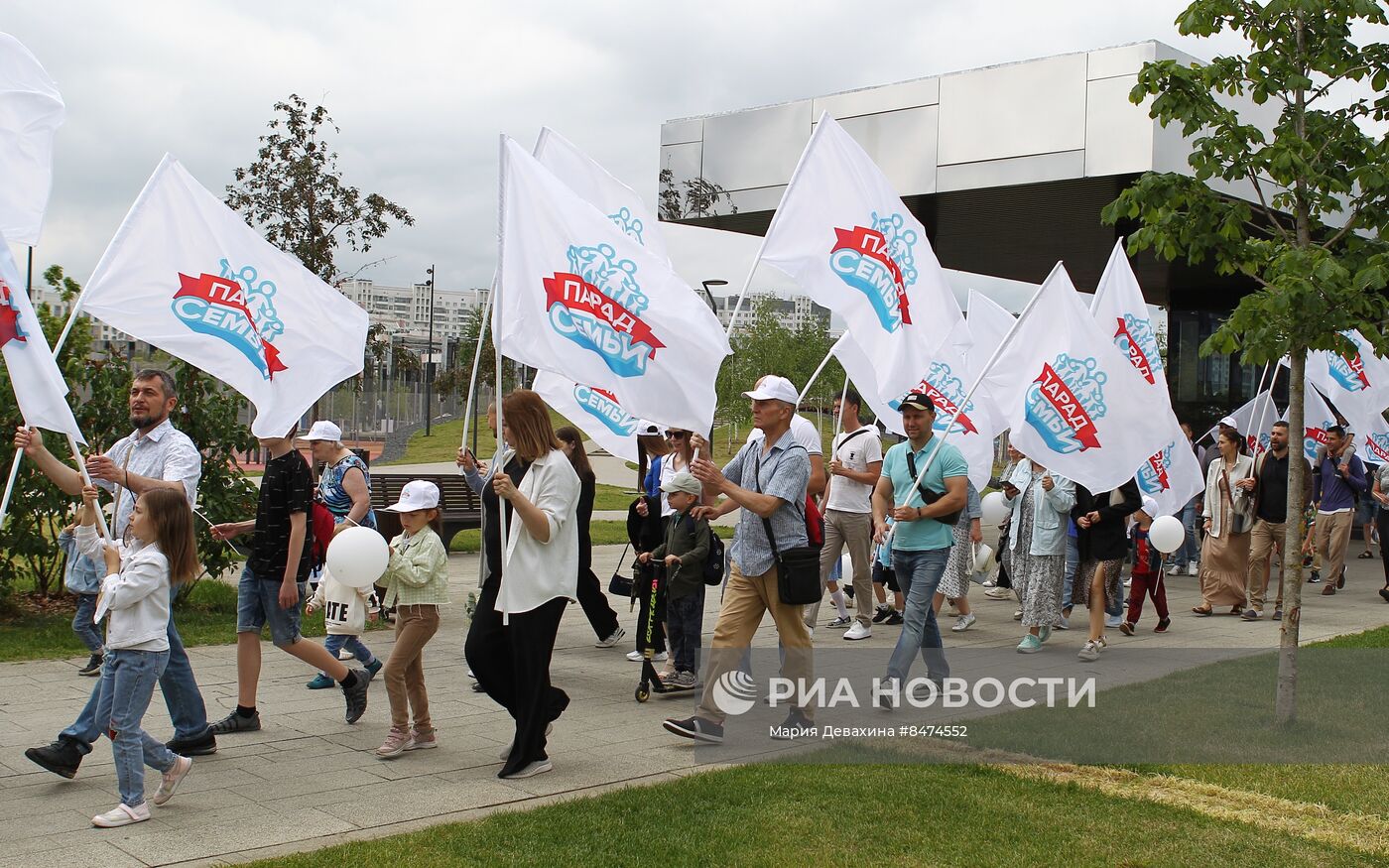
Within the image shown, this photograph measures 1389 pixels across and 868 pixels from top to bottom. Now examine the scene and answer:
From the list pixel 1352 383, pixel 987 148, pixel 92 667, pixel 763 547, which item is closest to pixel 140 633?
pixel 763 547

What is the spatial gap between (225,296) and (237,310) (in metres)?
0.11

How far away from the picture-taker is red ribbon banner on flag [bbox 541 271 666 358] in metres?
6.49

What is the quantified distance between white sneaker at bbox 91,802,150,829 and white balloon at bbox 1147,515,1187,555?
8.80 meters

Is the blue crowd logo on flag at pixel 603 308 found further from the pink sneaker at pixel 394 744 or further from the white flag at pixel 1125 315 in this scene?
the white flag at pixel 1125 315

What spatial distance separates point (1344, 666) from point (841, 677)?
3.96 meters

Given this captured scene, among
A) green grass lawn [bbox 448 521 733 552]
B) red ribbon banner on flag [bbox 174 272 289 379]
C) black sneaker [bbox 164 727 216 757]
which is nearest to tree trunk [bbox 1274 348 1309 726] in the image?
black sneaker [bbox 164 727 216 757]

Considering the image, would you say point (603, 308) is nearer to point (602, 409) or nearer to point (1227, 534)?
point (602, 409)

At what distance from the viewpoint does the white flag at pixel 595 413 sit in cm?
898

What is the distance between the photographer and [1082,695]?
8398 millimetres

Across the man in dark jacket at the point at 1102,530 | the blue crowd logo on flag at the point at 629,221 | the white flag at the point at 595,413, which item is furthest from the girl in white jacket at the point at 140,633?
the man in dark jacket at the point at 1102,530

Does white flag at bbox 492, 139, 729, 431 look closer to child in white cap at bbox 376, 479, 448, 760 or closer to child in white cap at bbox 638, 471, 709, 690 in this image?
child in white cap at bbox 376, 479, 448, 760

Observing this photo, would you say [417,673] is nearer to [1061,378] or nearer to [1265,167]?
[1061,378]

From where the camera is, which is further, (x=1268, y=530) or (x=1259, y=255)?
(x=1268, y=530)

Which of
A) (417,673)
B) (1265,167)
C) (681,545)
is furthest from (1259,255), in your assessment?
(417,673)
